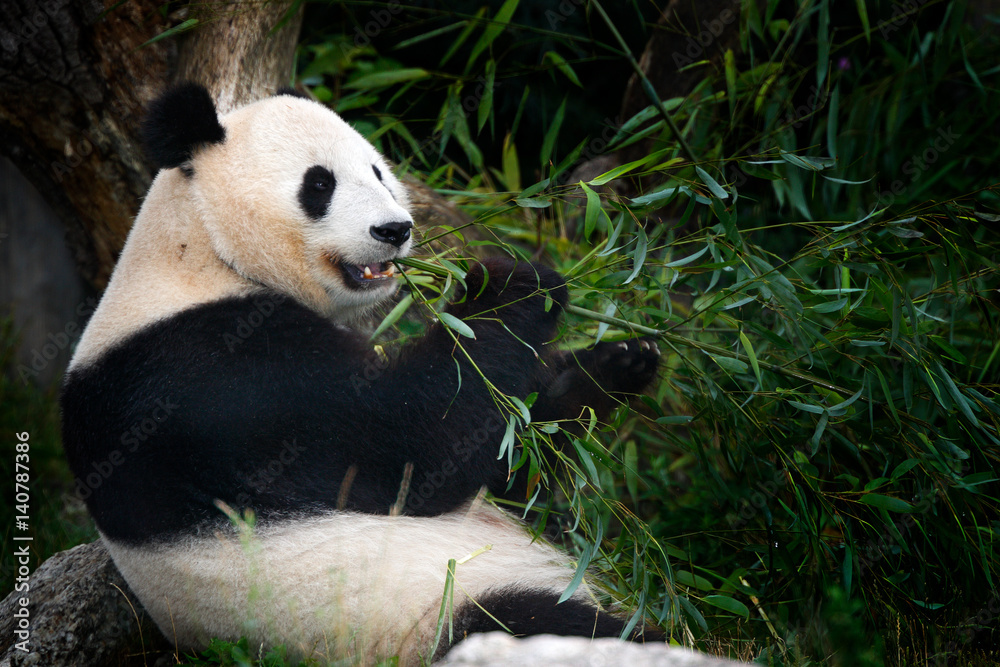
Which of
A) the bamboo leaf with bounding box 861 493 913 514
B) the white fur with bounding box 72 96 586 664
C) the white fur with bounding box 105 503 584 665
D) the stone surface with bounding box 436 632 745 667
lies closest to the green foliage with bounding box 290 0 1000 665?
the bamboo leaf with bounding box 861 493 913 514

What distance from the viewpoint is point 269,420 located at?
1997 mm

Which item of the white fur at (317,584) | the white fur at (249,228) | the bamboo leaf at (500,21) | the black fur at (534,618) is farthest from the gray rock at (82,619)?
the bamboo leaf at (500,21)

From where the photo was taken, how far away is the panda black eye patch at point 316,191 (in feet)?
7.20

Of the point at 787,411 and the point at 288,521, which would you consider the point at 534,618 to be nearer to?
the point at 288,521

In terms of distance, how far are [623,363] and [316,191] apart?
3.91 feet

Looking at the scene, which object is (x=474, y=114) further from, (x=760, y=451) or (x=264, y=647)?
(x=264, y=647)

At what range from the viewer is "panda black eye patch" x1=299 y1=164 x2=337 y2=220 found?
2.20 m

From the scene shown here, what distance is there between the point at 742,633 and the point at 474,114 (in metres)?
4.01

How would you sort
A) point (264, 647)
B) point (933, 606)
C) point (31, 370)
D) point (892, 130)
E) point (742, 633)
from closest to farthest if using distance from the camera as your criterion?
point (264, 647)
point (933, 606)
point (742, 633)
point (892, 130)
point (31, 370)

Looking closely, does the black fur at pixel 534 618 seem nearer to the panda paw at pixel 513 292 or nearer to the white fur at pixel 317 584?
the white fur at pixel 317 584

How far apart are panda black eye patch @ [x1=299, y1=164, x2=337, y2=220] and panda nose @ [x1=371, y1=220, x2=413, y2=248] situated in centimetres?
18

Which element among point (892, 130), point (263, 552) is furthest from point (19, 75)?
point (892, 130)

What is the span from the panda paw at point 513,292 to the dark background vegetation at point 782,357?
109 mm

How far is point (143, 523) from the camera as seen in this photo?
200cm
